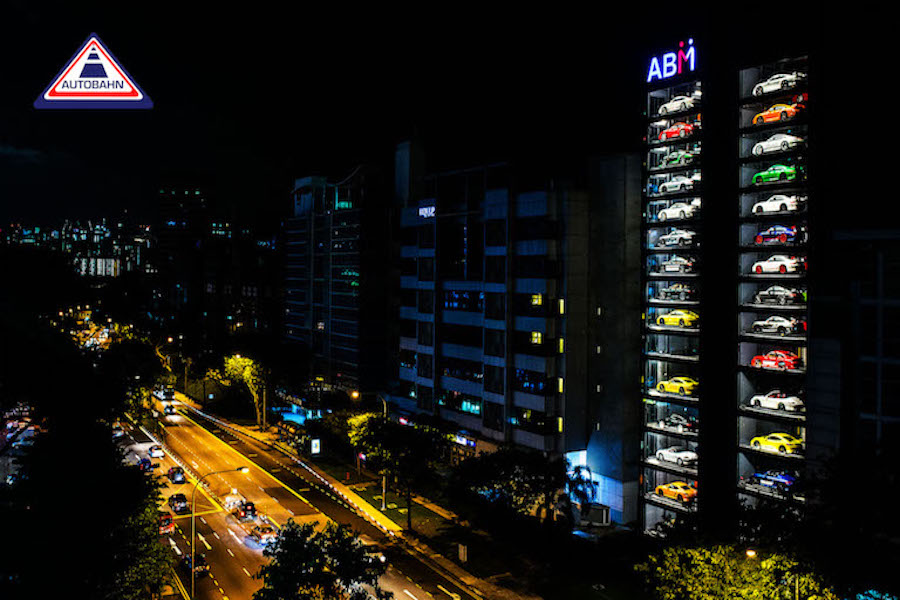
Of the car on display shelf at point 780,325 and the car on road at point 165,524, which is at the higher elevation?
the car on display shelf at point 780,325

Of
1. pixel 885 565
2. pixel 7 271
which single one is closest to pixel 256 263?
pixel 7 271

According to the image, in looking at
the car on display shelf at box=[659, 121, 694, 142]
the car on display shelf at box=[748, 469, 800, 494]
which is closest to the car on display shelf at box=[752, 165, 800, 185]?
the car on display shelf at box=[659, 121, 694, 142]

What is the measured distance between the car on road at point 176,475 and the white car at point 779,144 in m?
60.6

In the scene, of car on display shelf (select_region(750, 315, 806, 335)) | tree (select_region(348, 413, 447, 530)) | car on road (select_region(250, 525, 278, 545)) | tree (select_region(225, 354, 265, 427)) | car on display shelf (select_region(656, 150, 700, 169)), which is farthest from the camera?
tree (select_region(225, 354, 265, 427))

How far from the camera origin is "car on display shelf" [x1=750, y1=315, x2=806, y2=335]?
55.0 meters

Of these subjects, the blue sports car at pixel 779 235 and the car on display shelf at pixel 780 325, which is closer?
the blue sports car at pixel 779 235

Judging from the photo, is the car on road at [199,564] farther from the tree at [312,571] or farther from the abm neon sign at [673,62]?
the abm neon sign at [673,62]

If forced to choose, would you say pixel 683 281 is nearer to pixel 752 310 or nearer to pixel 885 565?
pixel 752 310

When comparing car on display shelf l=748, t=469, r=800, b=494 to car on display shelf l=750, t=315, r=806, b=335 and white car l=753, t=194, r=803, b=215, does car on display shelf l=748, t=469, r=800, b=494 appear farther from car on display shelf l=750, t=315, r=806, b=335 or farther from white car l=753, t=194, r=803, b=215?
white car l=753, t=194, r=803, b=215

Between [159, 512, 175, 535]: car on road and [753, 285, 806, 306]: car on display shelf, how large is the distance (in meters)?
49.0

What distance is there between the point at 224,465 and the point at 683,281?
53438mm

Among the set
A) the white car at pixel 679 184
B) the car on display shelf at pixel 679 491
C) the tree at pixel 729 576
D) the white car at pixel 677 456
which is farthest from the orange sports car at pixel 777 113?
the tree at pixel 729 576

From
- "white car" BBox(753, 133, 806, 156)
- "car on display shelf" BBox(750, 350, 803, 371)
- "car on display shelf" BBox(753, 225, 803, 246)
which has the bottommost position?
"car on display shelf" BBox(750, 350, 803, 371)

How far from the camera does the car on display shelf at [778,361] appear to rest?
5393cm
